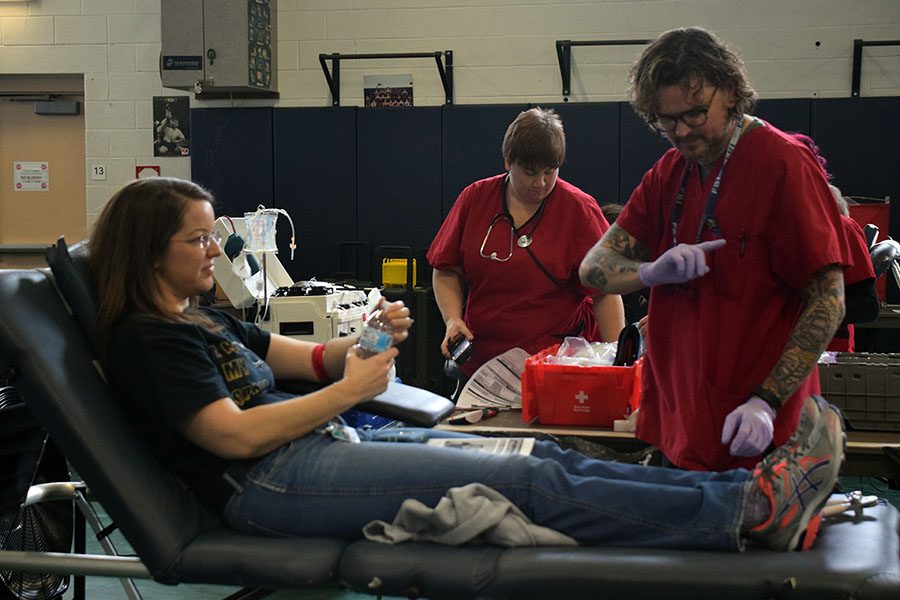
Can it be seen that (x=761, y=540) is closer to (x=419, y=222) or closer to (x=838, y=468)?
(x=838, y=468)

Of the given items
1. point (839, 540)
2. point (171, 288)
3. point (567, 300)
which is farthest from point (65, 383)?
point (567, 300)

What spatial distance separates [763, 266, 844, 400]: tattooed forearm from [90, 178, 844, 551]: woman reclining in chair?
9 centimetres

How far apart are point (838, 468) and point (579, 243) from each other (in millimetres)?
1301

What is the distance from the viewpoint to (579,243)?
8.64 ft

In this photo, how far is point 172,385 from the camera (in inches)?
63.0

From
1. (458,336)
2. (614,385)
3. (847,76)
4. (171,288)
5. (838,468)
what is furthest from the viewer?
(847,76)

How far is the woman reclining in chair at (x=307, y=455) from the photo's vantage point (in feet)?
4.80

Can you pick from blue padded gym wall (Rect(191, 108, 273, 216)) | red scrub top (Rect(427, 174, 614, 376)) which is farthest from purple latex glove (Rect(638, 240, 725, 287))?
blue padded gym wall (Rect(191, 108, 273, 216))

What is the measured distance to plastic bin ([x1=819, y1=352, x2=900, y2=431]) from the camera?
207 cm

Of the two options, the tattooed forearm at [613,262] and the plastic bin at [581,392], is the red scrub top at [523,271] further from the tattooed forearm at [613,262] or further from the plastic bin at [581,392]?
the tattooed forearm at [613,262]

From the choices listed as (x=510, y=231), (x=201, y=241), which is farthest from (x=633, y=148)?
(x=201, y=241)

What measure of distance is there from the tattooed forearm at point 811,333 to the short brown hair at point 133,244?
1070 millimetres

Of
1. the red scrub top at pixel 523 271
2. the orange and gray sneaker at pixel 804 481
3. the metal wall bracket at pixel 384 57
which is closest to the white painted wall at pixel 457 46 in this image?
the metal wall bracket at pixel 384 57

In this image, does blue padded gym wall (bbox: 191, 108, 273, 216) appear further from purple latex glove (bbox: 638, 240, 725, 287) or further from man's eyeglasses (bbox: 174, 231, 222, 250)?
purple latex glove (bbox: 638, 240, 725, 287)
